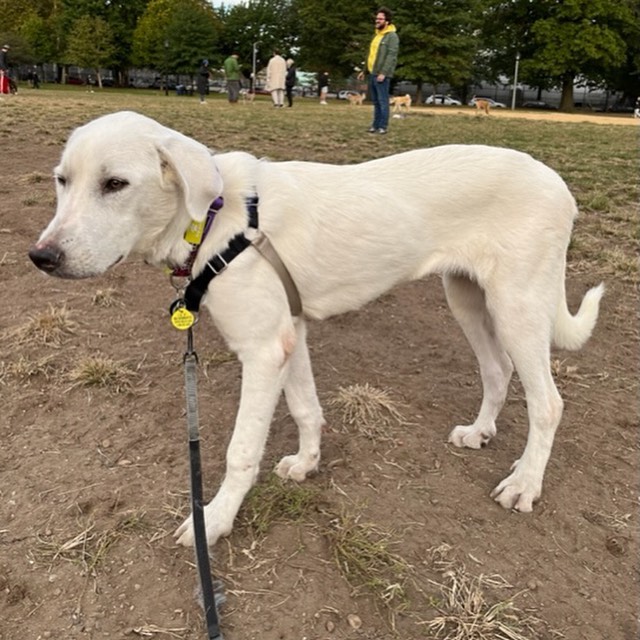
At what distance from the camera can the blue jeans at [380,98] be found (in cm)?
1361

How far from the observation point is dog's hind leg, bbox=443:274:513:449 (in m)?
3.40

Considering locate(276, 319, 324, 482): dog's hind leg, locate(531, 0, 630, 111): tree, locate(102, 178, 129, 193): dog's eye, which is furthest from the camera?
locate(531, 0, 630, 111): tree

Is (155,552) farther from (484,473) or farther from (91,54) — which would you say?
(91,54)

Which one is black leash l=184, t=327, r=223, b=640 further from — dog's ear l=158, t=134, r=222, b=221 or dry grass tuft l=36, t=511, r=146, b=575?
dog's ear l=158, t=134, r=222, b=221

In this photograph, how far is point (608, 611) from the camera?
2455 millimetres

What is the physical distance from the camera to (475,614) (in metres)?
2.32

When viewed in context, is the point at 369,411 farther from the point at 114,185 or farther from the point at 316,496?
the point at 114,185

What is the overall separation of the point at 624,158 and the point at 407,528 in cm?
1113

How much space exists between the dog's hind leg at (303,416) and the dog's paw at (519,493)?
33.7 inches

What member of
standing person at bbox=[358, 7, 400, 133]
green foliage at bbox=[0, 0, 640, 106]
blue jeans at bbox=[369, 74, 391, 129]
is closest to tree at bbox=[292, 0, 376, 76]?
green foliage at bbox=[0, 0, 640, 106]

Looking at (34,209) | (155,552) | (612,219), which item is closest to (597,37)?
(612,219)

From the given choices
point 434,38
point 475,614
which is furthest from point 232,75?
point 475,614

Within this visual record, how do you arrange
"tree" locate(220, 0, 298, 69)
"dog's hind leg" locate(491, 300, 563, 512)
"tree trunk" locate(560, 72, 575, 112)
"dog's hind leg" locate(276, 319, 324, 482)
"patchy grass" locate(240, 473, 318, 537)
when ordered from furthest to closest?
"tree" locate(220, 0, 298, 69)
"tree trunk" locate(560, 72, 575, 112)
"dog's hind leg" locate(276, 319, 324, 482)
"dog's hind leg" locate(491, 300, 563, 512)
"patchy grass" locate(240, 473, 318, 537)

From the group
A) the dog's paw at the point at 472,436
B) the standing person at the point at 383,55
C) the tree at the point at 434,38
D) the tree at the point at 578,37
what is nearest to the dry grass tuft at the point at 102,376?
the dog's paw at the point at 472,436
